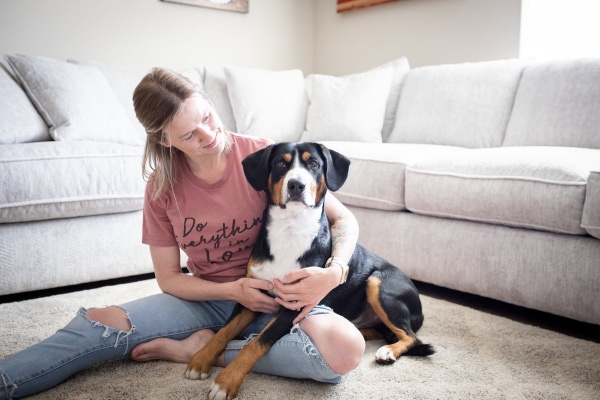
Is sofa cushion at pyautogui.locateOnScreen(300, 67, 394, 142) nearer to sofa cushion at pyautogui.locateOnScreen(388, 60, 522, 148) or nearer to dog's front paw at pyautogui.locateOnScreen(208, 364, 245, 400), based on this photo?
sofa cushion at pyautogui.locateOnScreen(388, 60, 522, 148)

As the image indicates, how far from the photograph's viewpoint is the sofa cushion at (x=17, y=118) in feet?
8.89

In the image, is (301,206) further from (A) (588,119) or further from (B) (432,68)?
(B) (432,68)

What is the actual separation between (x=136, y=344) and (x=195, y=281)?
0.82 feet

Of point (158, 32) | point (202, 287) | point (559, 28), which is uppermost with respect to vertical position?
point (158, 32)

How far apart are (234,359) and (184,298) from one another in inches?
13.6

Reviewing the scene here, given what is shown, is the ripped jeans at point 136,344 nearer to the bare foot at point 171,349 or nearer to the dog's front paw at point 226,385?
the bare foot at point 171,349

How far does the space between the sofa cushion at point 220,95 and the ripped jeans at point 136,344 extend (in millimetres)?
2297

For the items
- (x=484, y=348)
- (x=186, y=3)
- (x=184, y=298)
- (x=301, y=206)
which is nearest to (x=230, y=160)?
(x=301, y=206)

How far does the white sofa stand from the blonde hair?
974 millimetres

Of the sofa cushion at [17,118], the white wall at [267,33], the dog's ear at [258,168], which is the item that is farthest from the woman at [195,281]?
the white wall at [267,33]

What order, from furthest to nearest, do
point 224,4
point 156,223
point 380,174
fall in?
1. point 224,4
2. point 380,174
3. point 156,223

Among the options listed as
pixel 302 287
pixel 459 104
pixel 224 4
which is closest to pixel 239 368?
pixel 302 287

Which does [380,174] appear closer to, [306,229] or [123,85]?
[306,229]

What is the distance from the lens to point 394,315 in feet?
5.77
